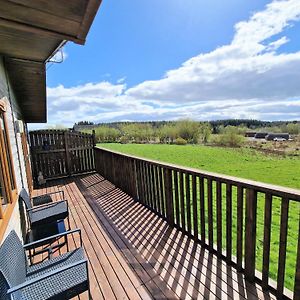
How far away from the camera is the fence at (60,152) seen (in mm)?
6945

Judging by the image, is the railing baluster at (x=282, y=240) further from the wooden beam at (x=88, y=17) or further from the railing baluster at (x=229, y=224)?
the wooden beam at (x=88, y=17)

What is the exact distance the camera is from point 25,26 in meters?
1.72

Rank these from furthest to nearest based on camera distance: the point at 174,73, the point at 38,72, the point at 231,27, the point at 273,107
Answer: the point at 273,107, the point at 174,73, the point at 231,27, the point at 38,72

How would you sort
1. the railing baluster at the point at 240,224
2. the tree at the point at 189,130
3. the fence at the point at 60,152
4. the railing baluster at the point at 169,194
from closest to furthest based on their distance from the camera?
the railing baluster at the point at 240,224, the railing baluster at the point at 169,194, the fence at the point at 60,152, the tree at the point at 189,130

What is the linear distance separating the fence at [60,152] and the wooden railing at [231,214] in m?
2.47

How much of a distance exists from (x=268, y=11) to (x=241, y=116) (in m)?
90.4

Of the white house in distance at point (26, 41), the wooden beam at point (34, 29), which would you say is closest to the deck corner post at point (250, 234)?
the white house in distance at point (26, 41)

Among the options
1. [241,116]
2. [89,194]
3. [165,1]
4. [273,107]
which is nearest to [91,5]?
[165,1]

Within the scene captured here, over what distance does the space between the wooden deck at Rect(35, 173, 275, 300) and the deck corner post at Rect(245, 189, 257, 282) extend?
12 centimetres

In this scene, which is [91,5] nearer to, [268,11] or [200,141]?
[268,11]

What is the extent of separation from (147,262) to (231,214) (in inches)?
44.4

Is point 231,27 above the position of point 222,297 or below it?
above

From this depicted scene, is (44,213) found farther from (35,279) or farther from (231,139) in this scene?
(231,139)

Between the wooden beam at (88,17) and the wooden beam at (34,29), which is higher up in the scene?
the wooden beam at (34,29)
